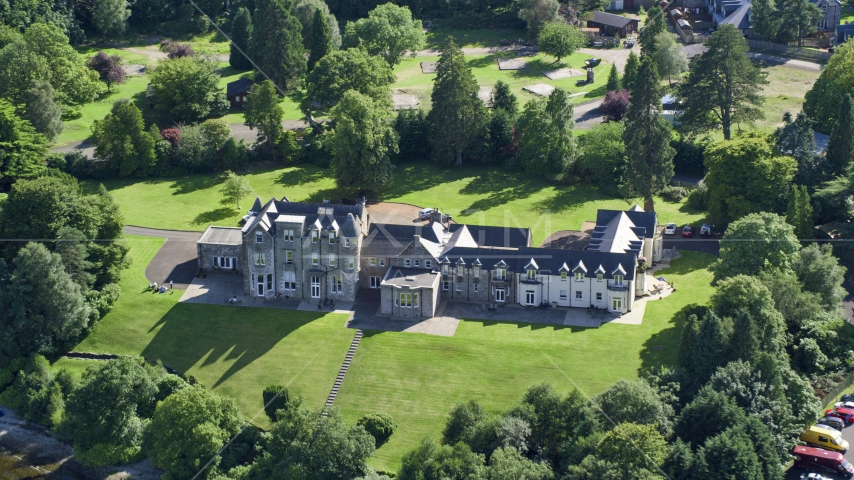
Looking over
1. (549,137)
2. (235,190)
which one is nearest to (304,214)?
(235,190)

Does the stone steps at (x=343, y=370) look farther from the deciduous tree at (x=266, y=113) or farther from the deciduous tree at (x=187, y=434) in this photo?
the deciduous tree at (x=266, y=113)

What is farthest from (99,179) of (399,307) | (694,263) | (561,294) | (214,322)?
(694,263)

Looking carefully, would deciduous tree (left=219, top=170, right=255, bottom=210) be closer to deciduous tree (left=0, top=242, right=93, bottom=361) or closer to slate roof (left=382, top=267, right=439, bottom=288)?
deciduous tree (left=0, top=242, right=93, bottom=361)

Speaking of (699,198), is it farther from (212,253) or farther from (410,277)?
(212,253)

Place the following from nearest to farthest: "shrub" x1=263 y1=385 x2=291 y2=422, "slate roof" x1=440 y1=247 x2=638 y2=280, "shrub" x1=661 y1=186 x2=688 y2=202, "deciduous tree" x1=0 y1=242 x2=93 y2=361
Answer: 1. "shrub" x1=263 y1=385 x2=291 y2=422
2. "deciduous tree" x1=0 y1=242 x2=93 y2=361
3. "slate roof" x1=440 y1=247 x2=638 y2=280
4. "shrub" x1=661 y1=186 x2=688 y2=202

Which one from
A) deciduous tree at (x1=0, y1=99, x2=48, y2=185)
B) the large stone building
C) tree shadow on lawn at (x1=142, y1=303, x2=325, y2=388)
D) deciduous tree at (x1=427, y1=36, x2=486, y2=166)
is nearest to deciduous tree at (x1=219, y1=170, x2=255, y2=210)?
the large stone building
